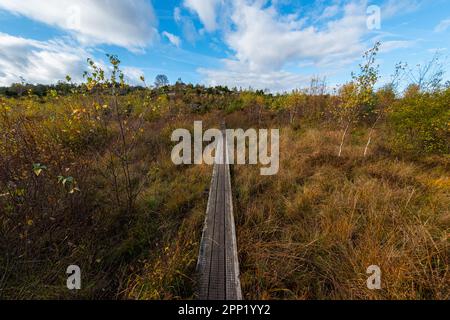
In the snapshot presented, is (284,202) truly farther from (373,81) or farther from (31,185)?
(373,81)

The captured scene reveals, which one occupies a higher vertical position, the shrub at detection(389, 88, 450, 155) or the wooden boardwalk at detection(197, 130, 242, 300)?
the shrub at detection(389, 88, 450, 155)

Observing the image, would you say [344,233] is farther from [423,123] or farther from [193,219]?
[423,123]

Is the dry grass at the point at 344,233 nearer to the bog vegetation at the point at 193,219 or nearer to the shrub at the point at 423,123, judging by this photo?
the bog vegetation at the point at 193,219

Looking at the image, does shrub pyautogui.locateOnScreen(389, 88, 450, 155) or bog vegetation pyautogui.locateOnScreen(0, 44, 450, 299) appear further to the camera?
shrub pyautogui.locateOnScreen(389, 88, 450, 155)

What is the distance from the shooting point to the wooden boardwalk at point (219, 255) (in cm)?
202

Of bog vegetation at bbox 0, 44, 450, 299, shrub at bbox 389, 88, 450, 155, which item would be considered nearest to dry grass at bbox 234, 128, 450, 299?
bog vegetation at bbox 0, 44, 450, 299

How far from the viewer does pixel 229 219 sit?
333cm

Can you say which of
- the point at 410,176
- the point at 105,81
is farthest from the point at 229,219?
the point at 410,176

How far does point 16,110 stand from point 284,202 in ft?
18.2

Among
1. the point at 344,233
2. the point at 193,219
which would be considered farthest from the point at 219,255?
the point at 344,233

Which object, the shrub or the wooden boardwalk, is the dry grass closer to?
the wooden boardwalk

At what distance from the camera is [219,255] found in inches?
99.0

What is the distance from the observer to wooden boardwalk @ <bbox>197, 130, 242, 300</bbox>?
202 centimetres

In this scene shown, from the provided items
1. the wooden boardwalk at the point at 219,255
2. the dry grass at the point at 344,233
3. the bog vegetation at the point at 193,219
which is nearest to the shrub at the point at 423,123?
the bog vegetation at the point at 193,219
